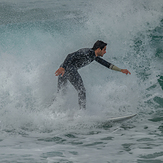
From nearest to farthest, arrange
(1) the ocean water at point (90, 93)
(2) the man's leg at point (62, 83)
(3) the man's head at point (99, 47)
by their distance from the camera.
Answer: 1. (1) the ocean water at point (90, 93)
2. (3) the man's head at point (99, 47)
3. (2) the man's leg at point (62, 83)

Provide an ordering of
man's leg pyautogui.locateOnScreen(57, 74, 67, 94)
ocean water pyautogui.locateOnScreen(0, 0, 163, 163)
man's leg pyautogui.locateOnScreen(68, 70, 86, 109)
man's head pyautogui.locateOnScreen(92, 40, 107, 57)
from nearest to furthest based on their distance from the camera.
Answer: ocean water pyautogui.locateOnScreen(0, 0, 163, 163), man's head pyautogui.locateOnScreen(92, 40, 107, 57), man's leg pyautogui.locateOnScreen(68, 70, 86, 109), man's leg pyautogui.locateOnScreen(57, 74, 67, 94)

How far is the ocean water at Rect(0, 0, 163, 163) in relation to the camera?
145 inches

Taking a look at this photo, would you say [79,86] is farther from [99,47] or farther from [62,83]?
[99,47]

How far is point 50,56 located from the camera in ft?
28.4

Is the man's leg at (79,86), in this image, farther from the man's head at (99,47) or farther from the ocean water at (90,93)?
the man's head at (99,47)

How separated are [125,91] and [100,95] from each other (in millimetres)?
868

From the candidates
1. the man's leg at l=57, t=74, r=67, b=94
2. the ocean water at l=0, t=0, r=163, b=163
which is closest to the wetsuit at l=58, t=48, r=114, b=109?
the man's leg at l=57, t=74, r=67, b=94

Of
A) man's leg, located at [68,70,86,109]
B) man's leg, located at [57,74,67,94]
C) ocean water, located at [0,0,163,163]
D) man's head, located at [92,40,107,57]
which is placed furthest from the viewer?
man's leg, located at [57,74,67,94]

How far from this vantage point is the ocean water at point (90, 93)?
12.1 ft

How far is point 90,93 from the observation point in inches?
275

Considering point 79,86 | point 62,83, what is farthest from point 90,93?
point 79,86

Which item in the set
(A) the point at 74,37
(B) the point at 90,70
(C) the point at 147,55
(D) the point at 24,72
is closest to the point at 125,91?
(B) the point at 90,70

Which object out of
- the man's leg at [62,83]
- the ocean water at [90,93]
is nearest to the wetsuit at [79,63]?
the man's leg at [62,83]

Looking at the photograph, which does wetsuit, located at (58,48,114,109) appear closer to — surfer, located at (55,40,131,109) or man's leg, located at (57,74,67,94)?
surfer, located at (55,40,131,109)
